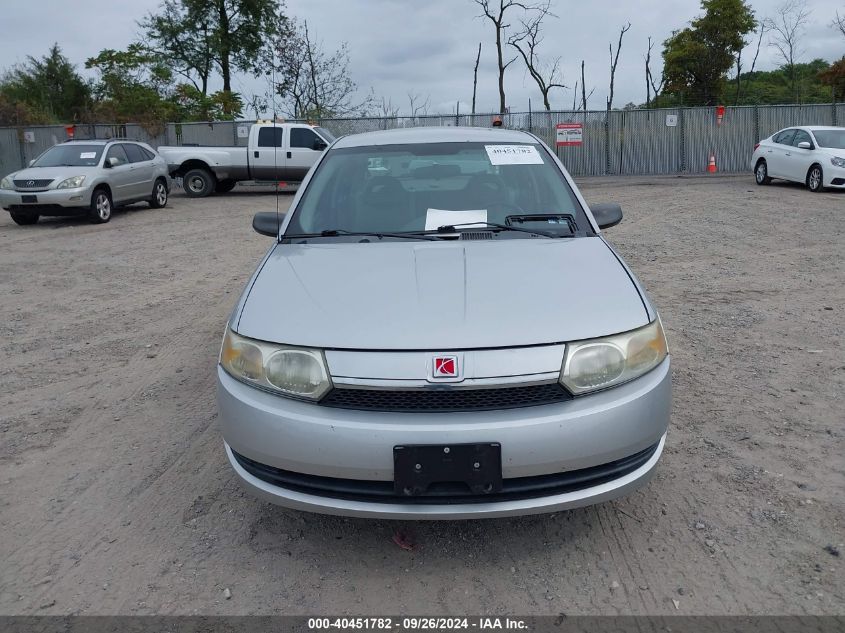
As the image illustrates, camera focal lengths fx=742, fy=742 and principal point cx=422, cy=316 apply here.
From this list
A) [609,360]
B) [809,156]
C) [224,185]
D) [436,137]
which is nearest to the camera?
[609,360]

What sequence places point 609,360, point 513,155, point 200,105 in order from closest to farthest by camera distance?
point 609,360 → point 513,155 → point 200,105

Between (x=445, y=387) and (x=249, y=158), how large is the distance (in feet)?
57.2

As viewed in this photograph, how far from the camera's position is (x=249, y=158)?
18828mm

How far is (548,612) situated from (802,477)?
159 cm

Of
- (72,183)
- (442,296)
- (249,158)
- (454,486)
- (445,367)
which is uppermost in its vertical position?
(249,158)

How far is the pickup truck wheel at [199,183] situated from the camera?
1909 cm

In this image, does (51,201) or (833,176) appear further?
(833,176)

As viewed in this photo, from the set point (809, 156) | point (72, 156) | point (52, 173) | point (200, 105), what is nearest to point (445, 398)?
point (52, 173)

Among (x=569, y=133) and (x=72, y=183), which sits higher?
(x=569, y=133)

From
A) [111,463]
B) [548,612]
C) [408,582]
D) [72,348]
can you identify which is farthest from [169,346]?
[548,612]

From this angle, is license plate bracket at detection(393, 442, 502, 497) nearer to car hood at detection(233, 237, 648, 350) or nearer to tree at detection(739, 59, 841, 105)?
car hood at detection(233, 237, 648, 350)

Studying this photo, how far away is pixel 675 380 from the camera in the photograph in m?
4.66

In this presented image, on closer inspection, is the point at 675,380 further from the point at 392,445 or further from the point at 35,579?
the point at 35,579

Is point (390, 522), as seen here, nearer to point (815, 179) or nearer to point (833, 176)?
point (833, 176)
